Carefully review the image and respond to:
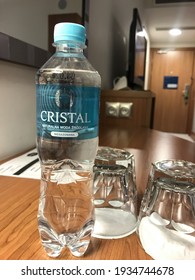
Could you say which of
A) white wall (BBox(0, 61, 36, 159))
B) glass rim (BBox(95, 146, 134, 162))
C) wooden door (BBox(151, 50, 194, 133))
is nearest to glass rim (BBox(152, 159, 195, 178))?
glass rim (BBox(95, 146, 134, 162))

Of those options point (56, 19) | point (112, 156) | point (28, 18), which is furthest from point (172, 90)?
point (112, 156)

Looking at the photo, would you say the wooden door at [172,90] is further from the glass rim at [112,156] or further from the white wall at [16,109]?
the glass rim at [112,156]

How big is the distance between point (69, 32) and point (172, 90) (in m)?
5.64

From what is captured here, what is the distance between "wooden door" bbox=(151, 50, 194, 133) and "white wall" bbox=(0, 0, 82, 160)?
4972mm

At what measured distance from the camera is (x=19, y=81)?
0.86 metres

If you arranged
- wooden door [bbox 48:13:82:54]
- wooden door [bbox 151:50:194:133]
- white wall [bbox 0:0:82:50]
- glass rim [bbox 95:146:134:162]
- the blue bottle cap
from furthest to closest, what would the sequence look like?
wooden door [bbox 151:50:194:133] < wooden door [bbox 48:13:82:54] < white wall [bbox 0:0:82:50] < glass rim [bbox 95:146:134:162] < the blue bottle cap

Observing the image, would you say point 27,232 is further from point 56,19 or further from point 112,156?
point 56,19

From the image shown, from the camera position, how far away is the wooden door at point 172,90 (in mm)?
5473

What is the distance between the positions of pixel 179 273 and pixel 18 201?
0.37 m

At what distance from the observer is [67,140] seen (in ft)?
1.25

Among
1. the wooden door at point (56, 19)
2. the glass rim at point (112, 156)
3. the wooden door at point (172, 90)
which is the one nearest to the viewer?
the glass rim at point (112, 156)

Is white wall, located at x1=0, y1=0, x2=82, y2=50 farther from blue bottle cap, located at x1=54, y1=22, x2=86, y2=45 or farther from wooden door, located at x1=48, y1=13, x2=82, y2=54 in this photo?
Answer: blue bottle cap, located at x1=54, y1=22, x2=86, y2=45

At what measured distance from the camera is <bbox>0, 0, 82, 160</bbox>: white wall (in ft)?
2.55

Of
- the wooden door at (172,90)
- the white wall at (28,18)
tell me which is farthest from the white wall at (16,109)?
the wooden door at (172,90)
